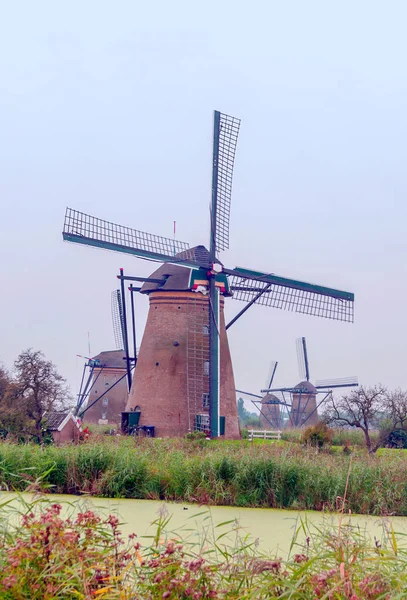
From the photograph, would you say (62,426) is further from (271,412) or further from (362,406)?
(271,412)

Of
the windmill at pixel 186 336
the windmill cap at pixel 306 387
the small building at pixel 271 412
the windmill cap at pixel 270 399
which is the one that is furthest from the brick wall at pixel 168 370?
the small building at pixel 271 412

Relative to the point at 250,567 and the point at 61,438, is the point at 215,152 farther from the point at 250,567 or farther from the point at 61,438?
the point at 250,567

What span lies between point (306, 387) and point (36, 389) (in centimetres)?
1910

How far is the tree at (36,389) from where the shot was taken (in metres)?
15.4

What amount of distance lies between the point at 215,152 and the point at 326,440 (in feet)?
23.4

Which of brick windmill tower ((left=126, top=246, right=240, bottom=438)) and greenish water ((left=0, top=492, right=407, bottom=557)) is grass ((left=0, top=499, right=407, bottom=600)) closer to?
greenish water ((left=0, top=492, right=407, bottom=557))

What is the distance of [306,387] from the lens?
1288 inches

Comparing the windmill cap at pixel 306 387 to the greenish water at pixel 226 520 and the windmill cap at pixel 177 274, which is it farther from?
the greenish water at pixel 226 520

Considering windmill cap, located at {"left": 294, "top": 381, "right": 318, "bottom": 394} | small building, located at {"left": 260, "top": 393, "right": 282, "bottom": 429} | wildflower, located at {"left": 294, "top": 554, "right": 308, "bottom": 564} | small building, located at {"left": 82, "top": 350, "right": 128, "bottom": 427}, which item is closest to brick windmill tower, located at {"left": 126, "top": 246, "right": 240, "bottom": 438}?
small building, located at {"left": 82, "top": 350, "right": 128, "bottom": 427}

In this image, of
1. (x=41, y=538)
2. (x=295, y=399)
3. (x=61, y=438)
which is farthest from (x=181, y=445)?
(x=295, y=399)

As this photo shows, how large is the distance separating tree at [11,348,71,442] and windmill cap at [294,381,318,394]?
18.0 m

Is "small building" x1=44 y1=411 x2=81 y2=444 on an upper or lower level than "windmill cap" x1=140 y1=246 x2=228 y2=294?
lower

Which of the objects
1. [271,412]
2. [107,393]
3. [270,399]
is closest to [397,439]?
[107,393]

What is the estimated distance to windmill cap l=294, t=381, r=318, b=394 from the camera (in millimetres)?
32312
